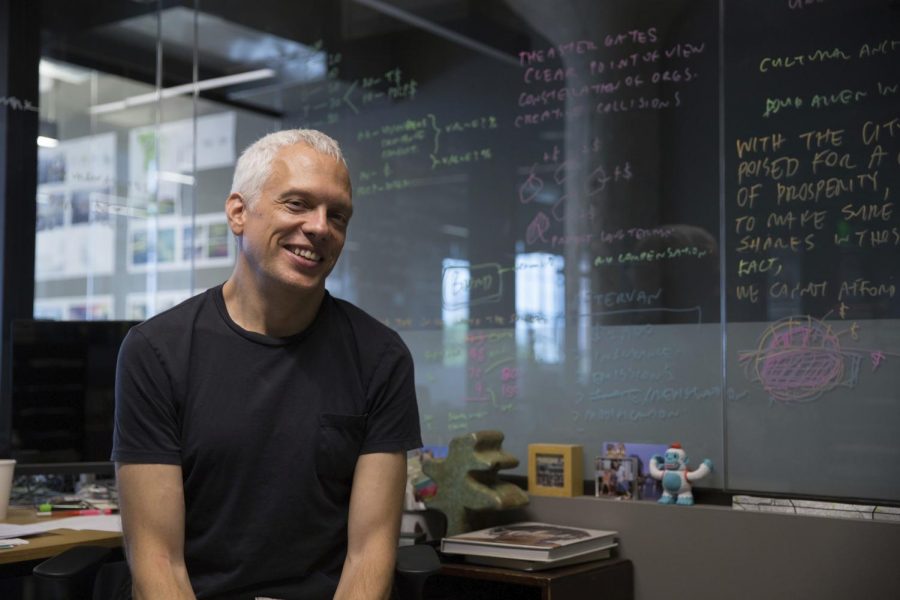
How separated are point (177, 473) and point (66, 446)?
4.04 ft

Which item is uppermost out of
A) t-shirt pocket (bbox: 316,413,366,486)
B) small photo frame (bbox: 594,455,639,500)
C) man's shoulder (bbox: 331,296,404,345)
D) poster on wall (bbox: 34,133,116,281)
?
poster on wall (bbox: 34,133,116,281)

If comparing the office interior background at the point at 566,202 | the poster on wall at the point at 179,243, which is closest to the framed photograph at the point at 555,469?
the office interior background at the point at 566,202

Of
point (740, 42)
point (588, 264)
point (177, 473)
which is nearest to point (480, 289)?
point (588, 264)

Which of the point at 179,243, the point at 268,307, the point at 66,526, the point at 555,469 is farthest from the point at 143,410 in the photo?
the point at 179,243

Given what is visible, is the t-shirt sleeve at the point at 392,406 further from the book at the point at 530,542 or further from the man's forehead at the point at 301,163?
the book at the point at 530,542

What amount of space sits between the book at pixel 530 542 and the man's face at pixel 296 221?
91 centimetres

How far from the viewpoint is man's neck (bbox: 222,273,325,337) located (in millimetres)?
1815

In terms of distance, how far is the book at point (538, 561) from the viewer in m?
2.32

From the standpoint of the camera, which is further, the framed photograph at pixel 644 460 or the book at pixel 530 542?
the framed photograph at pixel 644 460

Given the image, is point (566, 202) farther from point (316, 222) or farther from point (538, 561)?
point (316, 222)

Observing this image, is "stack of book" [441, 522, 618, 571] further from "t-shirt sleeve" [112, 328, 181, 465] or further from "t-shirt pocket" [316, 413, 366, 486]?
"t-shirt sleeve" [112, 328, 181, 465]

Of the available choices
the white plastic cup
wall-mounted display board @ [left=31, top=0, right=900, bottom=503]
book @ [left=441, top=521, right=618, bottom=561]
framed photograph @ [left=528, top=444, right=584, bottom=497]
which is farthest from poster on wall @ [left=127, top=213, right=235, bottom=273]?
book @ [left=441, top=521, right=618, bottom=561]

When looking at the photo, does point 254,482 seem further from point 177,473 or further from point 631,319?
point 631,319

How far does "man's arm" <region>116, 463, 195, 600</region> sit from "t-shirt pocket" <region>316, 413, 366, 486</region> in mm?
255
